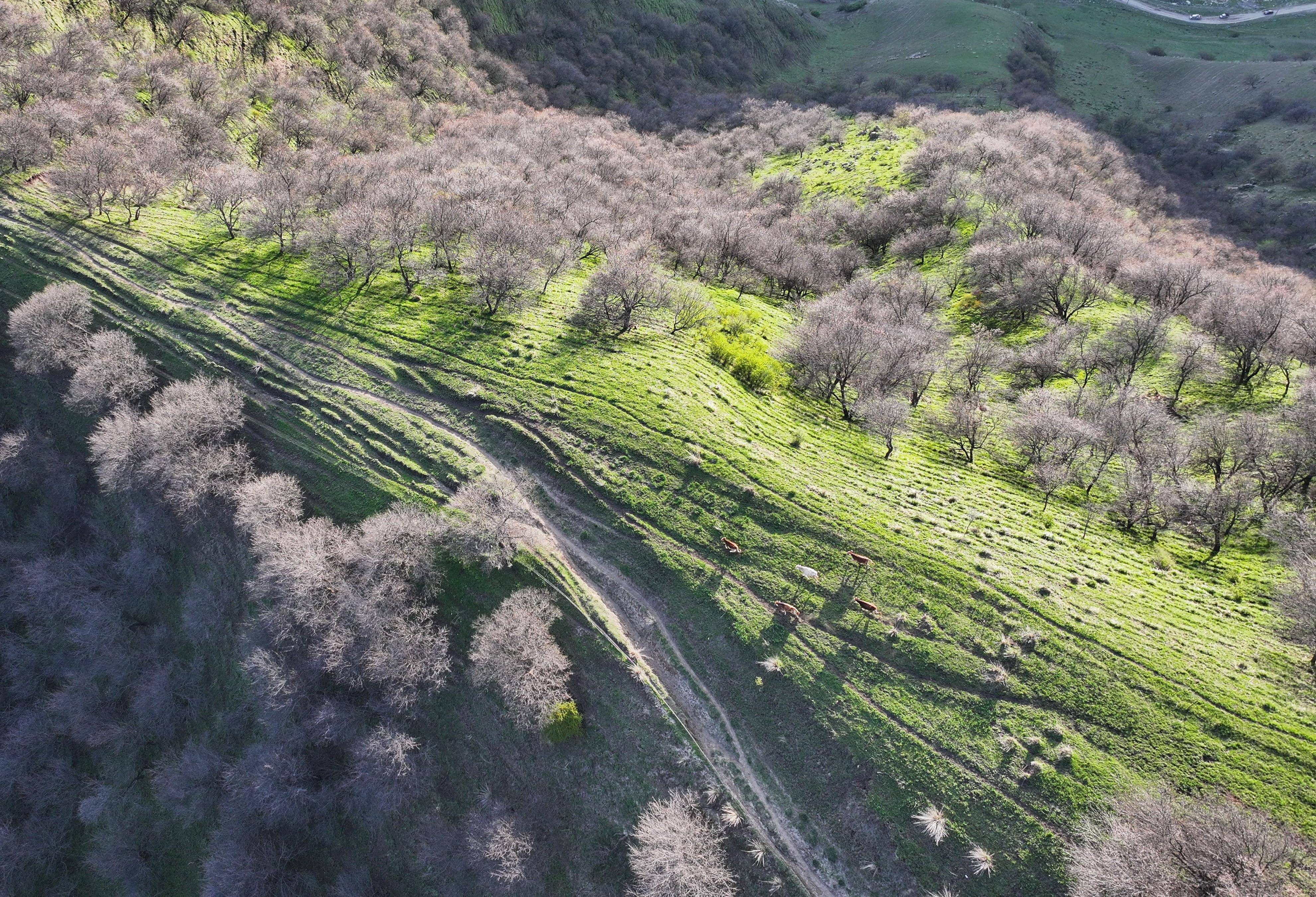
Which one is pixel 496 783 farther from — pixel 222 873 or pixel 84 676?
pixel 84 676

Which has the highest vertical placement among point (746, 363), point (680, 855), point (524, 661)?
point (746, 363)

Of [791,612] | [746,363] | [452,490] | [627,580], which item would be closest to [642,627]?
[627,580]

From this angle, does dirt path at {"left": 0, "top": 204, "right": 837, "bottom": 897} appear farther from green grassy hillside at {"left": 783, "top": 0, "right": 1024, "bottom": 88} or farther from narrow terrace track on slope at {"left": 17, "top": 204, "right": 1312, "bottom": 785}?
green grassy hillside at {"left": 783, "top": 0, "right": 1024, "bottom": 88}

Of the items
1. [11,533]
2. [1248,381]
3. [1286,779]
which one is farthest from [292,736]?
[1248,381]

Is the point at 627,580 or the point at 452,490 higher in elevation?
the point at 452,490

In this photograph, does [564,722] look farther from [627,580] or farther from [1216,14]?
[1216,14]

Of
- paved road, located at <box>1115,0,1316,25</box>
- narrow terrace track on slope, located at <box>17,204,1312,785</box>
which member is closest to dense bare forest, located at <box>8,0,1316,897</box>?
narrow terrace track on slope, located at <box>17,204,1312,785</box>

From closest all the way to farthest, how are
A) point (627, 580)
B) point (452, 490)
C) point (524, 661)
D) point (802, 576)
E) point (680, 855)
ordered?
point (680, 855) < point (524, 661) < point (802, 576) < point (627, 580) < point (452, 490)
